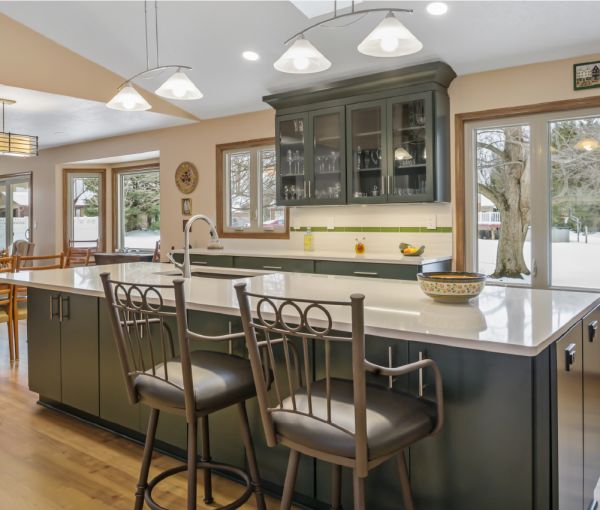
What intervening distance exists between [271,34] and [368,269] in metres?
2.04

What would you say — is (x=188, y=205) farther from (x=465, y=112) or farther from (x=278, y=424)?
(x=278, y=424)

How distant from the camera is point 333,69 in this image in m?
4.52

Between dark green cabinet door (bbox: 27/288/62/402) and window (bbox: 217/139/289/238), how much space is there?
285cm

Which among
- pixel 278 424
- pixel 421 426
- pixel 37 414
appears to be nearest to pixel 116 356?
pixel 37 414

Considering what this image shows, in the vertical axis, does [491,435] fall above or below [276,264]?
below

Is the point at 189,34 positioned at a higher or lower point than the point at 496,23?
higher

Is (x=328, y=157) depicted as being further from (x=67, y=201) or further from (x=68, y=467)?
(x=67, y=201)

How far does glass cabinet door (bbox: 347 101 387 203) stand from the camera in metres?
4.44

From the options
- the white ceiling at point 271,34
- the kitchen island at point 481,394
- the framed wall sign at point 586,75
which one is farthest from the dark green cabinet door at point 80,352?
the framed wall sign at point 586,75

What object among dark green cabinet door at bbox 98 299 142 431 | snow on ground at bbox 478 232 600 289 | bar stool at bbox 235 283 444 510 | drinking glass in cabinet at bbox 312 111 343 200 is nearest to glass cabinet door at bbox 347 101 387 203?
drinking glass in cabinet at bbox 312 111 343 200

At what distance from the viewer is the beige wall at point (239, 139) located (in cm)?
407

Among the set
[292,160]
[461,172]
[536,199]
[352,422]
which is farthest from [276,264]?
[352,422]

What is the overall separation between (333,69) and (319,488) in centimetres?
357

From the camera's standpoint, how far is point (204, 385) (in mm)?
1828
